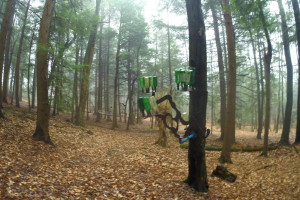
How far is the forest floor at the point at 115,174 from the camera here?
4.59 meters

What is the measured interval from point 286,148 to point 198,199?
270 inches

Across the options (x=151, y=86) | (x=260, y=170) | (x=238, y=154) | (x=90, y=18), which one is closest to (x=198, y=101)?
(x=151, y=86)

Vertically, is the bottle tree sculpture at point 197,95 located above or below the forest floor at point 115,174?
above

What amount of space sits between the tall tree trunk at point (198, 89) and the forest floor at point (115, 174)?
2.59 feet

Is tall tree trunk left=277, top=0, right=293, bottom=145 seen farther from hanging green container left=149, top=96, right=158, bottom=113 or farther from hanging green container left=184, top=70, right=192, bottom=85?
hanging green container left=149, top=96, right=158, bottom=113

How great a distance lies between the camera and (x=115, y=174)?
247 inches

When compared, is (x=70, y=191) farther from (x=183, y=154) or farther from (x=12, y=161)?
(x=183, y=154)

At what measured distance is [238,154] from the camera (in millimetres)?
10070

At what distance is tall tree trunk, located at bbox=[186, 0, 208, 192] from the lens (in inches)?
191

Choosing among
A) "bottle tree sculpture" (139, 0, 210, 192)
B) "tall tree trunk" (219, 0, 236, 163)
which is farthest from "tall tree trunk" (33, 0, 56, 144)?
"tall tree trunk" (219, 0, 236, 163)

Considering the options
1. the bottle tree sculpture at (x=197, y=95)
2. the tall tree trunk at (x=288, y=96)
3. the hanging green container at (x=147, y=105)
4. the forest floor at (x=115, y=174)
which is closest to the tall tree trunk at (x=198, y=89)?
the bottle tree sculpture at (x=197, y=95)

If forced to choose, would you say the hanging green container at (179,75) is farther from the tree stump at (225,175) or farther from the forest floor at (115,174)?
the tree stump at (225,175)

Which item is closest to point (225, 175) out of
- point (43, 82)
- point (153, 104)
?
point (153, 104)

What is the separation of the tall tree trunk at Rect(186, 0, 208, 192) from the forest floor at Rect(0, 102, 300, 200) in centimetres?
79
